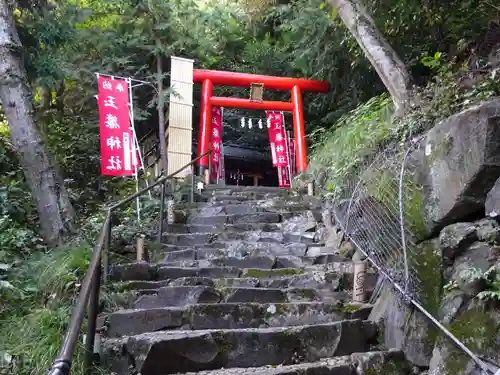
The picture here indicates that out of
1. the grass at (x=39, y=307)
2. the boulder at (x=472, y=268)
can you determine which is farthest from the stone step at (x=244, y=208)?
the boulder at (x=472, y=268)

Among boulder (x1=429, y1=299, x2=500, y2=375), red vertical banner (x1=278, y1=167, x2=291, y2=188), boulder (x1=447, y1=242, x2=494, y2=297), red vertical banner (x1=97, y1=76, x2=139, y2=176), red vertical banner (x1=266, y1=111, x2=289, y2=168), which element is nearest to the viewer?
boulder (x1=429, y1=299, x2=500, y2=375)

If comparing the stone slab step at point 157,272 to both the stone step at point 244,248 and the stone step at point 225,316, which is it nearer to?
the stone step at point 244,248

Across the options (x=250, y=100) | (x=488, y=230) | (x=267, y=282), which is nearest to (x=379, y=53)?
(x=267, y=282)

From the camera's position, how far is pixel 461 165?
267 cm

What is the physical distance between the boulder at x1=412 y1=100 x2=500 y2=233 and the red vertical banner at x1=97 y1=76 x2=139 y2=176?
5071 mm

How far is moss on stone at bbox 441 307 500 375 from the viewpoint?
216 cm

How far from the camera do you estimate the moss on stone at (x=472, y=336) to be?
2158 mm

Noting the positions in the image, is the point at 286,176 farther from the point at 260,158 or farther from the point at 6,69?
the point at 6,69

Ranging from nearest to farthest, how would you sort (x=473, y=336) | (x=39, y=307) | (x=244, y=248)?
(x=473, y=336)
(x=39, y=307)
(x=244, y=248)

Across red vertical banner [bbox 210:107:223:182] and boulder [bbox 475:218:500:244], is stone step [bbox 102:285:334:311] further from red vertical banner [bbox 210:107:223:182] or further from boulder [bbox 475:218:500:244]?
red vertical banner [bbox 210:107:223:182]

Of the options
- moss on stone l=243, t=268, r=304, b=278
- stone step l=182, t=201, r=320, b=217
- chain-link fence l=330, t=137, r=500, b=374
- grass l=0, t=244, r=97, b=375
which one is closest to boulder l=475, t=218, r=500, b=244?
chain-link fence l=330, t=137, r=500, b=374

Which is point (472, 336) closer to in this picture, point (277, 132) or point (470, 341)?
point (470, 341)

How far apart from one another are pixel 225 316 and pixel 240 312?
122 mm

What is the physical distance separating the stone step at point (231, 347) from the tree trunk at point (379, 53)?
10.2ft
